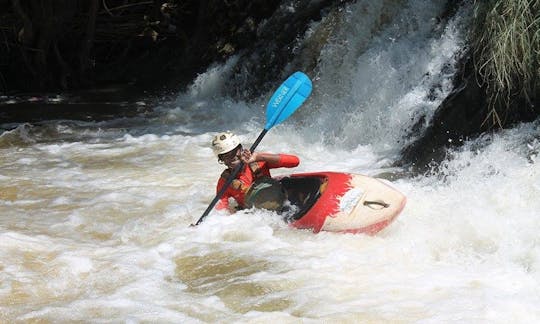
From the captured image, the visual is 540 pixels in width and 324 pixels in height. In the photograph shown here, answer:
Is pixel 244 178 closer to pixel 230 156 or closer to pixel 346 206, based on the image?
pixel 230 156

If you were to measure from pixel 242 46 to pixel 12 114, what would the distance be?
8.84 ft

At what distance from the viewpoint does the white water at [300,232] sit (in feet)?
10.7

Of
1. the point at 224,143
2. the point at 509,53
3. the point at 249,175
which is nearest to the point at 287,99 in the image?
the point at 249,175

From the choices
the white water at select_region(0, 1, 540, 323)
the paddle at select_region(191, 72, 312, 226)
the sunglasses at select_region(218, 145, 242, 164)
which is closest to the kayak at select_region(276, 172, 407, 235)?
the white water at select_region(0, 1, 540, 323)

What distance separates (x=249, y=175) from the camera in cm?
437

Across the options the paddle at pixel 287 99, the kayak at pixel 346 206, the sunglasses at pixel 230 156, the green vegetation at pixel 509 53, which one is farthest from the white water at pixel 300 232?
the paddle at pixel 287 99

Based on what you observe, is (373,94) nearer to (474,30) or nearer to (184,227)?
(474,30)

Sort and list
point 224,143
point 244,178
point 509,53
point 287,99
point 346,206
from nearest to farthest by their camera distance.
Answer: point 346,206
point 224,143
point 244,178
point 509,53
point 287,99

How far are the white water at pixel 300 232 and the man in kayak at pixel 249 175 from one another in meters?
0.09

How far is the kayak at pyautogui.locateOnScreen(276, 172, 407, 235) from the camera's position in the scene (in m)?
3.99

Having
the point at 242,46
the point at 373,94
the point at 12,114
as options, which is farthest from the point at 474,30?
the point at 12,114

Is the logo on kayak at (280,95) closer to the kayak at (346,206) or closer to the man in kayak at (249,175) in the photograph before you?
the man in kayak at (249,175)

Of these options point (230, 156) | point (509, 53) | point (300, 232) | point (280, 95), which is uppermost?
point (509, 53)

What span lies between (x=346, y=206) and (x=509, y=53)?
1.51m
